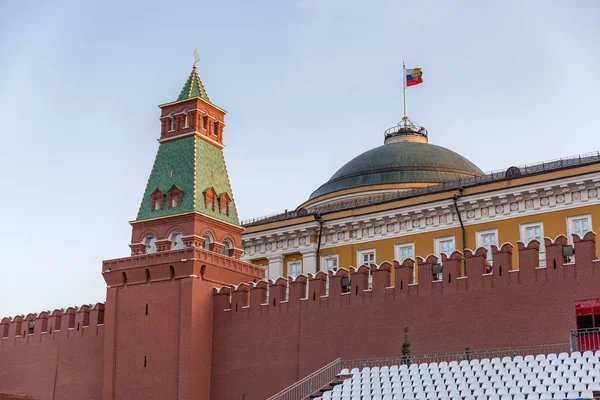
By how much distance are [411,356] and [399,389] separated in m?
2.59

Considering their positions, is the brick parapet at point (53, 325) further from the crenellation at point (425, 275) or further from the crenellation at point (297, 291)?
the crenellation at point (425, 275)

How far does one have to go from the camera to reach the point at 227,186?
125 ft

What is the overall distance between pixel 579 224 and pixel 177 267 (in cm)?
1334

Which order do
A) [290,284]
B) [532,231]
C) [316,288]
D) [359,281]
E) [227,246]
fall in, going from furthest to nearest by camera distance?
1. [227,246]
2. [532,231]
3. [290,284]
4. [316,288]
5. [359,281]

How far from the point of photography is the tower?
34281 millimetres

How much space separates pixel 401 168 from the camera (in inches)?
1716

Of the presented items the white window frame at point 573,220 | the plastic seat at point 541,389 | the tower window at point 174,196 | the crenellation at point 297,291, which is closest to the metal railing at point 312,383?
the crenellation at point 297,291

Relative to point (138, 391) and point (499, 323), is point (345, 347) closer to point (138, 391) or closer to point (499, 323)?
point (499, 323)

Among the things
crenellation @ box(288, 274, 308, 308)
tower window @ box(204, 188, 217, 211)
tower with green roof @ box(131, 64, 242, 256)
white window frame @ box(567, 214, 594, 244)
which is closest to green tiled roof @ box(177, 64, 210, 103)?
tower with green roof @ box(131, 64, 242, 256)

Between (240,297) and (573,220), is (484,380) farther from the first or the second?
(240,297)

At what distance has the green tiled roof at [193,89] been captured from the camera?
38403mm

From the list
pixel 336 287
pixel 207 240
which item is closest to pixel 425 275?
pixel 336 287

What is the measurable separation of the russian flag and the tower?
35.2 feet

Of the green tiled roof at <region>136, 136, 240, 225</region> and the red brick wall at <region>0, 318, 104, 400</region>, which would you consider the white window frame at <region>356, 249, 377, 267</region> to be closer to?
the green tiled roof at <region>136, 136, 240, 225</region>
